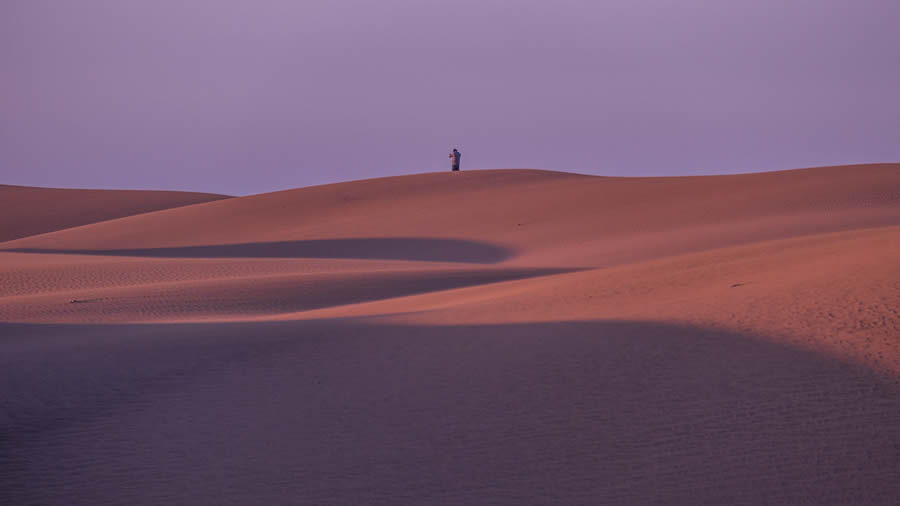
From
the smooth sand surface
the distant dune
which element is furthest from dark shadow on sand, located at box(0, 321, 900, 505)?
the distant dune

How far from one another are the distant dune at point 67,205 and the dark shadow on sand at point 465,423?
1878 inches

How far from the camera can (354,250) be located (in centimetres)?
2734

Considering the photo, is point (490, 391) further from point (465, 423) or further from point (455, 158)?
point (455, 158)

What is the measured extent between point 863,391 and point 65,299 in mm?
12785

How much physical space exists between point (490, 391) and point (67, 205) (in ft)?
184

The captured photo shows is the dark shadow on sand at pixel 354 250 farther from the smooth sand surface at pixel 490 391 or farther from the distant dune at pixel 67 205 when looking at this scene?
the distant dune at pixel 67 205

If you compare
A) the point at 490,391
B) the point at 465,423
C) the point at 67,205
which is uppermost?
the point at 67,205

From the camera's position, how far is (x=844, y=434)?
5.82 meters

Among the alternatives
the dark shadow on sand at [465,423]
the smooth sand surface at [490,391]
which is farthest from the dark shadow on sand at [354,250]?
the dark shadow on sand at [465,423]

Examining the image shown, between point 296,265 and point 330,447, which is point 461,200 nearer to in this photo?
point 296,265

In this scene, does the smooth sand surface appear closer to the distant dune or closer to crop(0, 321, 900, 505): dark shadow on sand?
A: crop(0, 321, 900, 505): dark shadow on sand

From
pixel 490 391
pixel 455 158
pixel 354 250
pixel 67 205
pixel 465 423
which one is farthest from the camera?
pixel 67 205

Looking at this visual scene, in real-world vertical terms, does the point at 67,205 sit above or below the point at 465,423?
above

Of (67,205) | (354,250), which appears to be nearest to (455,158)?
(354,250)
